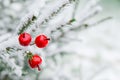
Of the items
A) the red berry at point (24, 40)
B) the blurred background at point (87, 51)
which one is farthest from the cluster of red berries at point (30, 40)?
the blurred background at point (87, 51)

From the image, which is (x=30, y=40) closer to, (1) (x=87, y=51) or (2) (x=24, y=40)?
(2) (x=24, y=40)

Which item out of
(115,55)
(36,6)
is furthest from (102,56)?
(36,6)

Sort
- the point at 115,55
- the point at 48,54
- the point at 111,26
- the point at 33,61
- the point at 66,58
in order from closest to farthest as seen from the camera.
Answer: the point at 33,61 → the point at 48,54 → the point at 66,58 → the point at 115,55 → the point at 111,26

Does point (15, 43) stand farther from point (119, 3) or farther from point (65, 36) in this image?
point (119, 3)

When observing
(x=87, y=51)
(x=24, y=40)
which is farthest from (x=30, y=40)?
(x=87, y=51)

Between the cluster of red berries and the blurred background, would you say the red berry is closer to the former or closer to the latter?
the cluster of red berries

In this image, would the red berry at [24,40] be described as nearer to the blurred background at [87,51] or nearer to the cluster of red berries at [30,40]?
the cluster of red berries at [30,40]

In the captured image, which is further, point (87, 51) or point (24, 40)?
point (87, 51)

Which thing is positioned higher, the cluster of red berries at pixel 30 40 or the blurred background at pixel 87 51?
the blurred background at pixel 87 51

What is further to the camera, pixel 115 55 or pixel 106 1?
pixel 106 1
